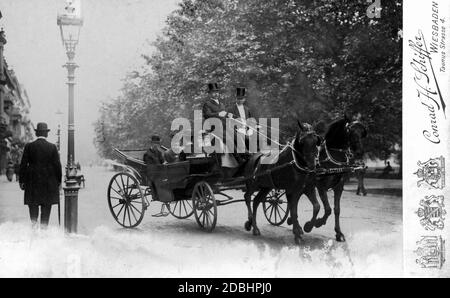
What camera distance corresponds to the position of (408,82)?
30.5ft

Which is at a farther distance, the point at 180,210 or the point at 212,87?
the point at 180,210

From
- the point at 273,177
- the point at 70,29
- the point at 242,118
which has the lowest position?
the point at 273,177

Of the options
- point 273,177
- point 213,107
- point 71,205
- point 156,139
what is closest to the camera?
point 71,205

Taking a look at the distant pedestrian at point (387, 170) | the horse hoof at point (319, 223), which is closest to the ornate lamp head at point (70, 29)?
the horse hoof at point (319, 223)

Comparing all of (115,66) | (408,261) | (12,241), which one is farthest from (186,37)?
(408,261)

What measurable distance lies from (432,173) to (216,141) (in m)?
3.90

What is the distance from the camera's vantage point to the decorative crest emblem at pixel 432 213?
360 inches

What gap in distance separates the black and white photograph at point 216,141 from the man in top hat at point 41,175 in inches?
0.9

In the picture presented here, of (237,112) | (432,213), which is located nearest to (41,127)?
(237,112)

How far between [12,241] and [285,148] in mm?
4945

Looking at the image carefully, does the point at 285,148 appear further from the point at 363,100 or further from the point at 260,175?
the point at 363,100

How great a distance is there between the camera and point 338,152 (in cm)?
966

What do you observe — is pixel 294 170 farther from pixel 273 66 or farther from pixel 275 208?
pixel 273 66

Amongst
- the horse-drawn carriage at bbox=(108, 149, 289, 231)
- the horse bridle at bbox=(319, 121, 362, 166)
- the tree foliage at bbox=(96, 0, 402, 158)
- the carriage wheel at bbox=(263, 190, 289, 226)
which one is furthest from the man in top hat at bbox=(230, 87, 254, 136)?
the horse bridle at bbox=(319, 121, 362, 166)
